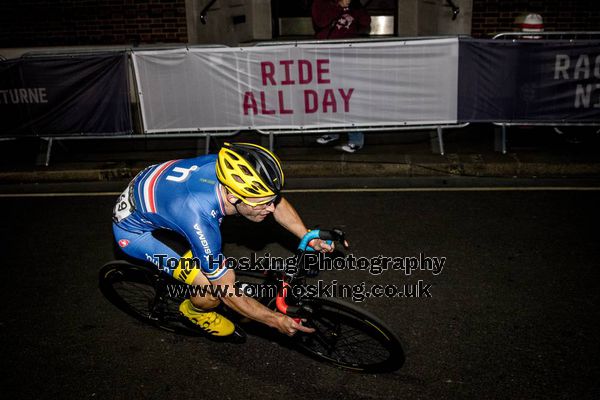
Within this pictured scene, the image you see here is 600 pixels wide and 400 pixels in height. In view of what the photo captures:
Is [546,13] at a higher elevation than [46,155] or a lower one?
higher

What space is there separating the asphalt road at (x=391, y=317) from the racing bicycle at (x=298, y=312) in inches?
4.7

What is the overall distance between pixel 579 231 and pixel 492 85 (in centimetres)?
322

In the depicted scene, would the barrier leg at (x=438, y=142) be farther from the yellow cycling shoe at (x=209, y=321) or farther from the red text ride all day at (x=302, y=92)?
the yellow cycling shoe at (x=209, y=321)

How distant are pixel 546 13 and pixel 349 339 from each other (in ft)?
32.5

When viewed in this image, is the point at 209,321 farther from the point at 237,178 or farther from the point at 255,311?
the point at 237,178

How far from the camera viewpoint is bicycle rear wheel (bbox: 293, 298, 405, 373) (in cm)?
360

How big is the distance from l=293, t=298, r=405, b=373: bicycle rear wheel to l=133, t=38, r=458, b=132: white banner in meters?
5.15

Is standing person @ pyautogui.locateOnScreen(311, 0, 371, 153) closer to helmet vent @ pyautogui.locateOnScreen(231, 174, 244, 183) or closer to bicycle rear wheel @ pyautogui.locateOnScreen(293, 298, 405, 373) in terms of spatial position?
bicycle rear wheel @ pyautogui.locateOnScreen(293, 298, 405, 373)

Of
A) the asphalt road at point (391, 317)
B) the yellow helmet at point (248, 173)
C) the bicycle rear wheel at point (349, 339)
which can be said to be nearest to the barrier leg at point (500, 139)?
the asphalt road at point (391, 317)

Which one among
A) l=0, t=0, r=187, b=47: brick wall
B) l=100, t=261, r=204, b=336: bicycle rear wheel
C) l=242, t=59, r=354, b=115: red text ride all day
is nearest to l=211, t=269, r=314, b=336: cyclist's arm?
l=100, t=261, r=204, b=336: bicycle rear wheel

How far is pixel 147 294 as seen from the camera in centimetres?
462

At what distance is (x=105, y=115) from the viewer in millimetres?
8914

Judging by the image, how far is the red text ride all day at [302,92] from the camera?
27.5 ft

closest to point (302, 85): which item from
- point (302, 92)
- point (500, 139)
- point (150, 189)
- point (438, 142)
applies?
point (302, 92)
